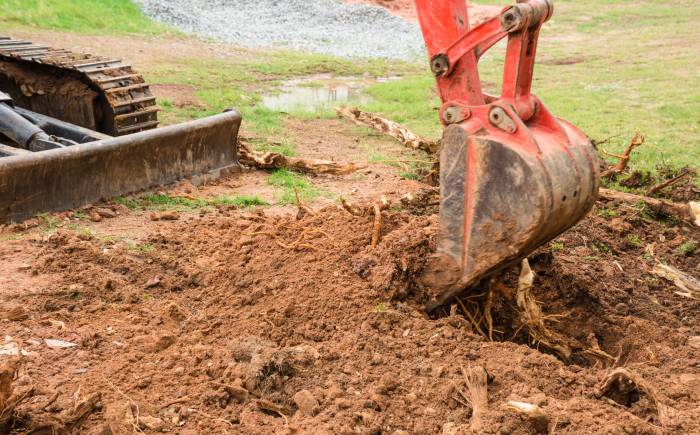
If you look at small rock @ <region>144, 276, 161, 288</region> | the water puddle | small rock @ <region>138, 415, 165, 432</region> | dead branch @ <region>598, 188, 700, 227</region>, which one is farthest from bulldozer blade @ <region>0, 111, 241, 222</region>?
the water puddle

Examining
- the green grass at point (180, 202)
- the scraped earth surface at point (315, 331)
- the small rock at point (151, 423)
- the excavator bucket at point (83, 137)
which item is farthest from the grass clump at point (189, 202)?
the small rock at point (151, 423)

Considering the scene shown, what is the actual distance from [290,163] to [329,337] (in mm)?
4315

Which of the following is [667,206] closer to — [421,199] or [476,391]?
Answer: [421,199]

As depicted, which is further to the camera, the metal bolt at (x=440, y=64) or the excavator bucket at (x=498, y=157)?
the metal bolt at (x=440, y=64)

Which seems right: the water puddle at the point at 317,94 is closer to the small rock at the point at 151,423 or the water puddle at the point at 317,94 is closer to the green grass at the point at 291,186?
the green grass at the point at 291,186

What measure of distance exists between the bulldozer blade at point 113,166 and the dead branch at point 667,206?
3436 millimetres

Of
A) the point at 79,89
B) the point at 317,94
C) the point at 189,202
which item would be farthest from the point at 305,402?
the point at 317,94

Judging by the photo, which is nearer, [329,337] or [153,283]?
[329,337]

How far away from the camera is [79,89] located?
26.3 feet

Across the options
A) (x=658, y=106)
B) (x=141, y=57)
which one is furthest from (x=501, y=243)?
(x=141, y=57)

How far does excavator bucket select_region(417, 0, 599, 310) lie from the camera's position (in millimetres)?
3873

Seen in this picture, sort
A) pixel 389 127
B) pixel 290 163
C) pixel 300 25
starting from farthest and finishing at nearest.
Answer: pixel 300 25 → pixel 389 127 → pixel 290 163

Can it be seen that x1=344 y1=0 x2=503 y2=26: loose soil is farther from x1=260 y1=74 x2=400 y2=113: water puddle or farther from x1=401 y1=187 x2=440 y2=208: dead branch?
x1=401 y1=187 x2=440 y2=208: dead branch

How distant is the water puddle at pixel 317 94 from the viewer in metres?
12.1
